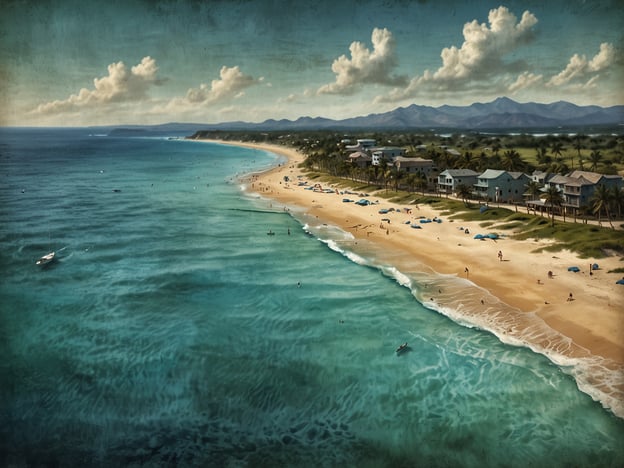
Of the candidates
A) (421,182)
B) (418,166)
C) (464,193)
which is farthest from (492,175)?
(418,166)

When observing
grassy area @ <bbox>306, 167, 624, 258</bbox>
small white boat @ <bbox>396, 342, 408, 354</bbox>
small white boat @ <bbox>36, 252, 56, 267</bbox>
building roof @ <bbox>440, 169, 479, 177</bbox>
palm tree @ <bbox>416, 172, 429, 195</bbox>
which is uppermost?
building roof @ <bbox>440, 169, 479, 177</bbox>

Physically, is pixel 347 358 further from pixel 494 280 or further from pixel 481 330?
pixel 494 280

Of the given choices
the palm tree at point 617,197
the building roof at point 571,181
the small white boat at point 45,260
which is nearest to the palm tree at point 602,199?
the palm tree at point 617,197

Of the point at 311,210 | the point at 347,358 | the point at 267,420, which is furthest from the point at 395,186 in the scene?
the point at 267,420

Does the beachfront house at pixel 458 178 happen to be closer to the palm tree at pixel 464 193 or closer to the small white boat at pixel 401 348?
the palm tree at pixel 464 193

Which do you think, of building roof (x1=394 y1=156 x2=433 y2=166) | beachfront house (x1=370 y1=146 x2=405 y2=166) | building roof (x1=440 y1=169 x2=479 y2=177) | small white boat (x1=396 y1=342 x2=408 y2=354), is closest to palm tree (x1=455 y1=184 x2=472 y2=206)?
building roof (x1=440 y1=169 x2=479 y2=177)

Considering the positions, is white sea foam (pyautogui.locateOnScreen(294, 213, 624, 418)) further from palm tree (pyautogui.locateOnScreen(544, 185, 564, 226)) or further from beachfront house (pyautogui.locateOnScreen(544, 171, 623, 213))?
beachfront house (pyautogui.locateOnScreen(544, 171, 623, 213))
